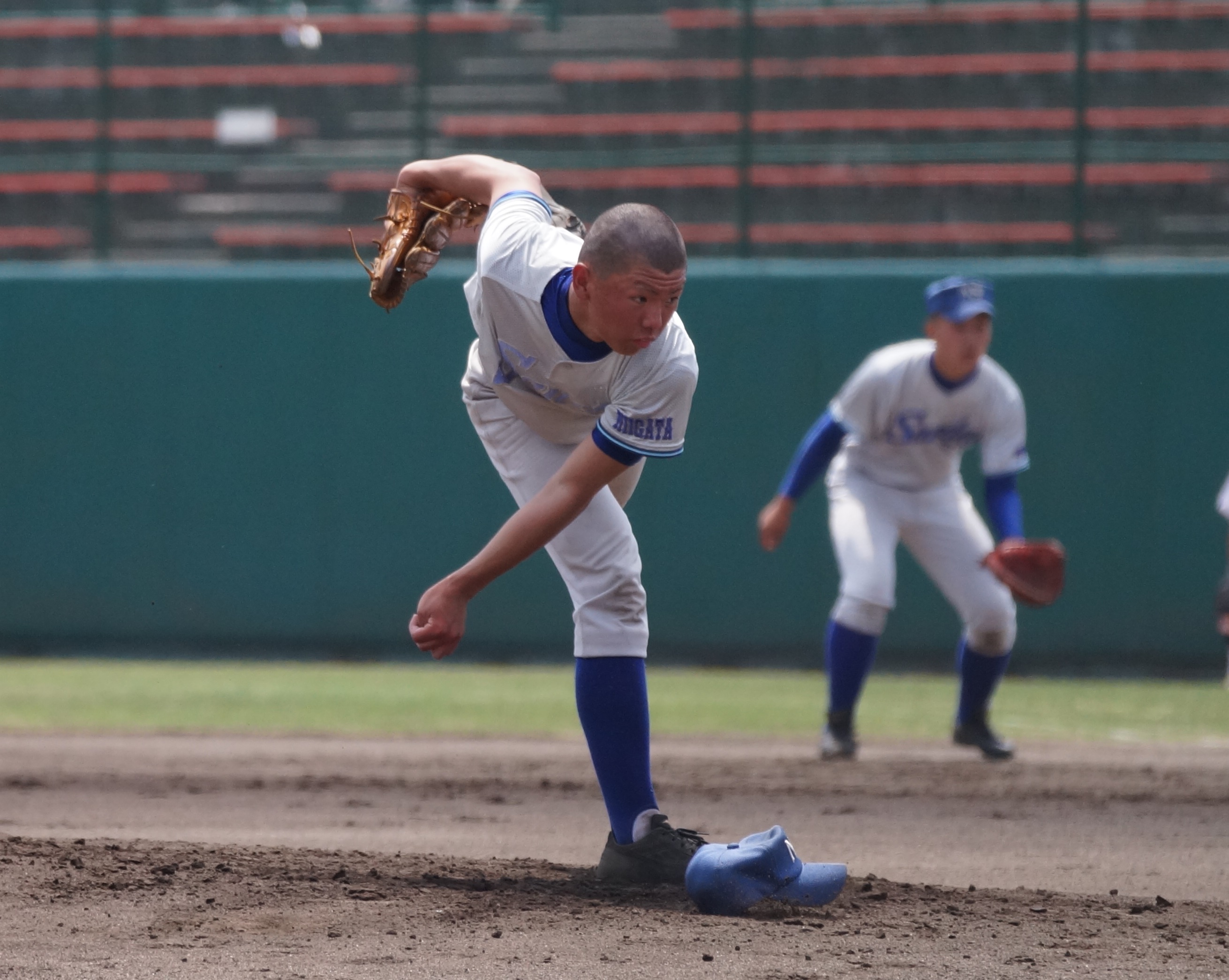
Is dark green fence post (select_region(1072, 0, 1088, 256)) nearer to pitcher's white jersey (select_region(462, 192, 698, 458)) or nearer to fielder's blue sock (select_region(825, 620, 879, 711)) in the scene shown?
fielder's blue sock (select_region(825, 620, 879, 711))

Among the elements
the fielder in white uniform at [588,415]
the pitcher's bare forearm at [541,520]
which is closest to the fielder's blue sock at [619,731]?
the fielder in white uniform at [588,415]

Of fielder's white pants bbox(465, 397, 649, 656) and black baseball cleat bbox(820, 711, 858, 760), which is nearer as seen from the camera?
fielder's white pants bbox(465, 397, 649, 656)

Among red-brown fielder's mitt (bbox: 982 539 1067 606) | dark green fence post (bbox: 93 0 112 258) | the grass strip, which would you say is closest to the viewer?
red-brown fielder's mitt (bbox: 982 539 1067 606)

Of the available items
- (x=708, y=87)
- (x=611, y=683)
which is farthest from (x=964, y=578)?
(x=708, y=87)

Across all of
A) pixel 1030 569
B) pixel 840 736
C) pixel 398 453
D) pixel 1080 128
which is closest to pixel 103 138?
pixel 398 453

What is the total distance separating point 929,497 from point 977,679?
72 centimetres

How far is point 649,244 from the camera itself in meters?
2.85

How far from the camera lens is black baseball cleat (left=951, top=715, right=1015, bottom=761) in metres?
5.75

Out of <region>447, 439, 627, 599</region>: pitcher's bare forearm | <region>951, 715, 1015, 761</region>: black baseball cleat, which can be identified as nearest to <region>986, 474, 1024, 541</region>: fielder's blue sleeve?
<region>951, 715, 1015, 761</region>: black baseball cleat

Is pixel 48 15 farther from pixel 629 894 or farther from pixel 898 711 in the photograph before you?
pixel 629 894

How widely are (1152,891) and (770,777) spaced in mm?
1796

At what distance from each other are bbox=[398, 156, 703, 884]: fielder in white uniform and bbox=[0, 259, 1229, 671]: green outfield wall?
506 centimetres

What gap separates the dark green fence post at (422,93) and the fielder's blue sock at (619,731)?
656 centimetres

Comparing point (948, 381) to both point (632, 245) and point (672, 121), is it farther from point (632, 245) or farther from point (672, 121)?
point (672, 121)
